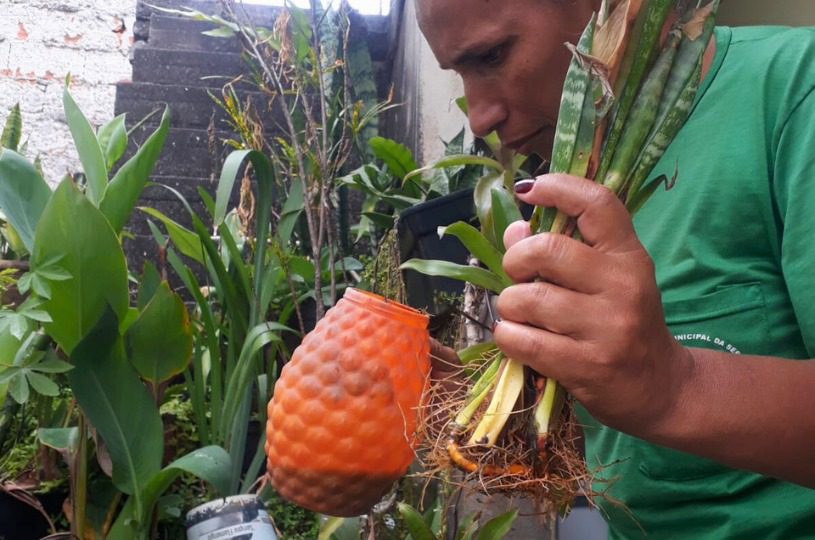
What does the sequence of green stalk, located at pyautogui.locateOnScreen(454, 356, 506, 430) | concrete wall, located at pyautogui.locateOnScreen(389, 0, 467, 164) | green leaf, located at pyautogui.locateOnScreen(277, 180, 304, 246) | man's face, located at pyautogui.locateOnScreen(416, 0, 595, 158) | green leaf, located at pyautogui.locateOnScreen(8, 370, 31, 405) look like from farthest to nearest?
concrete wall, located at pyautogui.locateOnScreen(389, 0, 467, 164) → green leaf, located at pyautogui.locateOnScreen(277, 180, 304, 246) → green leaf, located at pyautogui.locateOnScreen(8, 370, 31, 405) → man's face, located at pyautogui.locateOnScreen(416, 0, 595, 158) → green stalk, located at pyautogui.locateOnScreen(454, 356, 506, 430)

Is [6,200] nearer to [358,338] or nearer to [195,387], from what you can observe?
[195,387]

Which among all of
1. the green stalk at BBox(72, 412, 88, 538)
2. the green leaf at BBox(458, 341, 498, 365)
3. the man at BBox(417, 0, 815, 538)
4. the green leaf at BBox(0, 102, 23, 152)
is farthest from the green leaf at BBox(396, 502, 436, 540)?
the green leaf at BBox(0, 102, 23, 152)

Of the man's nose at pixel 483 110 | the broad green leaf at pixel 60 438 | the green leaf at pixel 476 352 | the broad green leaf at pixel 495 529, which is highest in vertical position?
the man's nose at pixel 483 110

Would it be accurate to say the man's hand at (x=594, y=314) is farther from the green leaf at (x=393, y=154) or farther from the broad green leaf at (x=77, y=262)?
the green leaf at (x=393, y=154)

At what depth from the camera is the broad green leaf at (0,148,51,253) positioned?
157cm

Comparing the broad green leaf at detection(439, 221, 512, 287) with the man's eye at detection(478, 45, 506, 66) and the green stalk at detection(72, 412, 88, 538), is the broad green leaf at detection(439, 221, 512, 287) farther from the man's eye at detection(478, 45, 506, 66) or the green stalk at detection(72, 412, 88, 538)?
the green stalk at detection(72, 412, 88, 538)

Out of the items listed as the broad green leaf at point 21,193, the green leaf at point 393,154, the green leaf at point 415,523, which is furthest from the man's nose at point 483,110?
the green leaf at point 393,154

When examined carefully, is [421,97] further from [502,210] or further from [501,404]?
[501,404]

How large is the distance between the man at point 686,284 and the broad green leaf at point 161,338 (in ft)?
3.10

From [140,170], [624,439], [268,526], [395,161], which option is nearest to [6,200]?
[140,170]

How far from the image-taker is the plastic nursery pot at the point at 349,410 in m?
0.63

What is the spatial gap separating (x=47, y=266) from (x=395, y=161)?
1.17m

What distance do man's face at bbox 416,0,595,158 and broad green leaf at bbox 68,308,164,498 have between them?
918 millimetres

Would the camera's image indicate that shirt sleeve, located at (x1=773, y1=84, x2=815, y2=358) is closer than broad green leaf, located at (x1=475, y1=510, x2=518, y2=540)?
Yes
